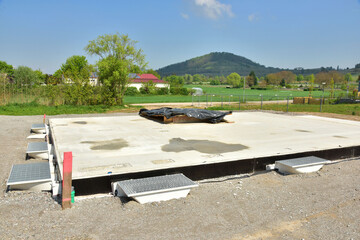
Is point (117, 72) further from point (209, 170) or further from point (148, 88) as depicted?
point (148, 88)

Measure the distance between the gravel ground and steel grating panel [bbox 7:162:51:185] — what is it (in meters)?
0.22

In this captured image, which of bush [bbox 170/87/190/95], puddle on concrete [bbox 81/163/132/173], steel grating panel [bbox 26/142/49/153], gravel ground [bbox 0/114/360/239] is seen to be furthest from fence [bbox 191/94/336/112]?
bush [bbox 170/87/190/95]

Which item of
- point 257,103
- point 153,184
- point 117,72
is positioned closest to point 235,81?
point 257,103

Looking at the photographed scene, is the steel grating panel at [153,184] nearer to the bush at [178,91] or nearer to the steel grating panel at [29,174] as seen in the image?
the steel grating panel at [29,174]

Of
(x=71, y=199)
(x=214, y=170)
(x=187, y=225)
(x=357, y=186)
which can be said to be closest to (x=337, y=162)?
(x=357, y=186)

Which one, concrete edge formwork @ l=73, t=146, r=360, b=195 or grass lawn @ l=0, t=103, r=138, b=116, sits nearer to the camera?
concrete edge formwork @ l=73, t=146, r=360, b=195

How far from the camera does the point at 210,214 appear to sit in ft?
12.4

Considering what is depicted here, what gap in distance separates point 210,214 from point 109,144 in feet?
13.7

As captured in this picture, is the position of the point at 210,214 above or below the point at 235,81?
below

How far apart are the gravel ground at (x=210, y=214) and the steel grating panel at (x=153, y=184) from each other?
200 millimetres

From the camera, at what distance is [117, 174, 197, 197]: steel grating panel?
4.07 meters

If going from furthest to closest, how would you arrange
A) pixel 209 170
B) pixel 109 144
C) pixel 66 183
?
pixel 109 144 → pixel 209 170 → pixel 66 183

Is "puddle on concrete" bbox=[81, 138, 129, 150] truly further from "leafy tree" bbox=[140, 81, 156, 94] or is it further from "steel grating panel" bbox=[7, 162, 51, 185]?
"leafy tree" bbox=[140, 81, 156, 94]

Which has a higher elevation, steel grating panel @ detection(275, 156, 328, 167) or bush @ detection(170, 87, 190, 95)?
bush @ detection(170, 87, 190, 95)
